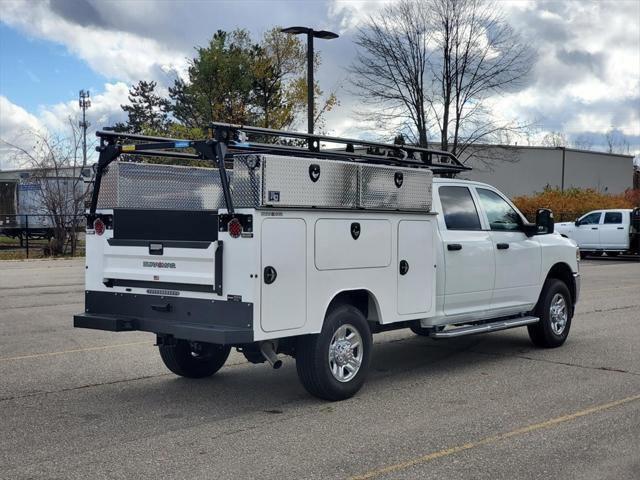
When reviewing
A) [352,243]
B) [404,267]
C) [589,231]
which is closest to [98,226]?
[352,243]

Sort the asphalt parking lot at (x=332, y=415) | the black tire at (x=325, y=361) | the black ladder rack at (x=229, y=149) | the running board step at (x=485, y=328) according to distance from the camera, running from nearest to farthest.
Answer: the asphalt parking lot at (x=332, y=415), the black ladder rack at (x=229, y=149), the black tire at (x=325, y=361), the running board step at (x=485, y=328)

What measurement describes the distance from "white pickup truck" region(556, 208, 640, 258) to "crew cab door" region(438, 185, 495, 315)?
22.1 m

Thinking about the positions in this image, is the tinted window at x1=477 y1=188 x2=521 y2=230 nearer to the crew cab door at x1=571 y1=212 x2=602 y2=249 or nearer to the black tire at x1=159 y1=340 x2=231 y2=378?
the black tire at x1=159 y1=340 x2=231 y2=378

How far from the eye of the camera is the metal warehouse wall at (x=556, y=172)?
5653 cm

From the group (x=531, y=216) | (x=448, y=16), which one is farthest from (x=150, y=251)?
(x=531, y=216)

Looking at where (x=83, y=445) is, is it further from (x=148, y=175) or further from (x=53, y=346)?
(x=53, y=346)

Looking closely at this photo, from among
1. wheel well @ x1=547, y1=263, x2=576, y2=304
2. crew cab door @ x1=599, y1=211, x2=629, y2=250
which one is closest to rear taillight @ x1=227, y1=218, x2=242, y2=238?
wheel well @ x1=547, y1=263, x2=576, y2=304

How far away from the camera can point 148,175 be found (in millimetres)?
7637

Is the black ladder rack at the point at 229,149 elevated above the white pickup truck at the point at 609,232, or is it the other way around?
the black ladder rack at the point at 229,149

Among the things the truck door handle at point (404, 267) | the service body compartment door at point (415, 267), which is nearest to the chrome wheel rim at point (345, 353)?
the service body compartment door at point (415, 267)

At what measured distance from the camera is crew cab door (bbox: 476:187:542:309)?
9.11 meters

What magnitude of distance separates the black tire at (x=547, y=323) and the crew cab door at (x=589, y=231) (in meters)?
21.5

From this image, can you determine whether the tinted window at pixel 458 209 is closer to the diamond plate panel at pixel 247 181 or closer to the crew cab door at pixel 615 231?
the diamond plate panel at pixel 247 181

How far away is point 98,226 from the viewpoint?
7488 mm
